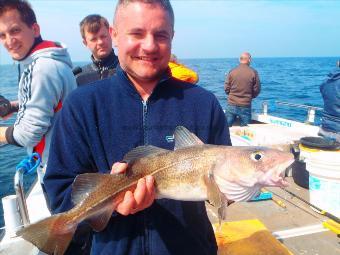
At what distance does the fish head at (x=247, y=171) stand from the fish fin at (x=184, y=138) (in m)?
0.24

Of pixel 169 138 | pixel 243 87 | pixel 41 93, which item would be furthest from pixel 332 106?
pixel 41 93

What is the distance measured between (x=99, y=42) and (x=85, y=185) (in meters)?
3.98

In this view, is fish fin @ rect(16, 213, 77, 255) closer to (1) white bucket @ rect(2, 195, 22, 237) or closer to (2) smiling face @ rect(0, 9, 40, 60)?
(1) white bucket @ rect(2, 195, 22, 237)

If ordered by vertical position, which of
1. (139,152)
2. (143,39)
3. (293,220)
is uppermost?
(143,39)

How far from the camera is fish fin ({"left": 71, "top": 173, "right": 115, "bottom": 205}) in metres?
2.07

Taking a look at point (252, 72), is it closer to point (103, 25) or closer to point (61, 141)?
point (103, 25)

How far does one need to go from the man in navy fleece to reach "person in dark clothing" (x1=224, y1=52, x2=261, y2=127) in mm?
9094

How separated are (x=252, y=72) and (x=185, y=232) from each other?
31.7 ft

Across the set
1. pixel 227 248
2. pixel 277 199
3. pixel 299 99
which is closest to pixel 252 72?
pixel 277 199

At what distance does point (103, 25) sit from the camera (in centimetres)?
544

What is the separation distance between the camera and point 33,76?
9.90 ft

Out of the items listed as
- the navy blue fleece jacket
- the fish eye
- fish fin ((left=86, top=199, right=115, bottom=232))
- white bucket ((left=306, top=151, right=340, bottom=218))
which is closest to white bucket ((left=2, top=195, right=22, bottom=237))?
the navy blue fleece jacket

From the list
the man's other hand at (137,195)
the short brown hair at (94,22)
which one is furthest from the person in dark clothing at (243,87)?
the man's other hand at (137,195)

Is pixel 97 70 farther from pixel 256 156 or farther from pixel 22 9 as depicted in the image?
pixel 256 156
